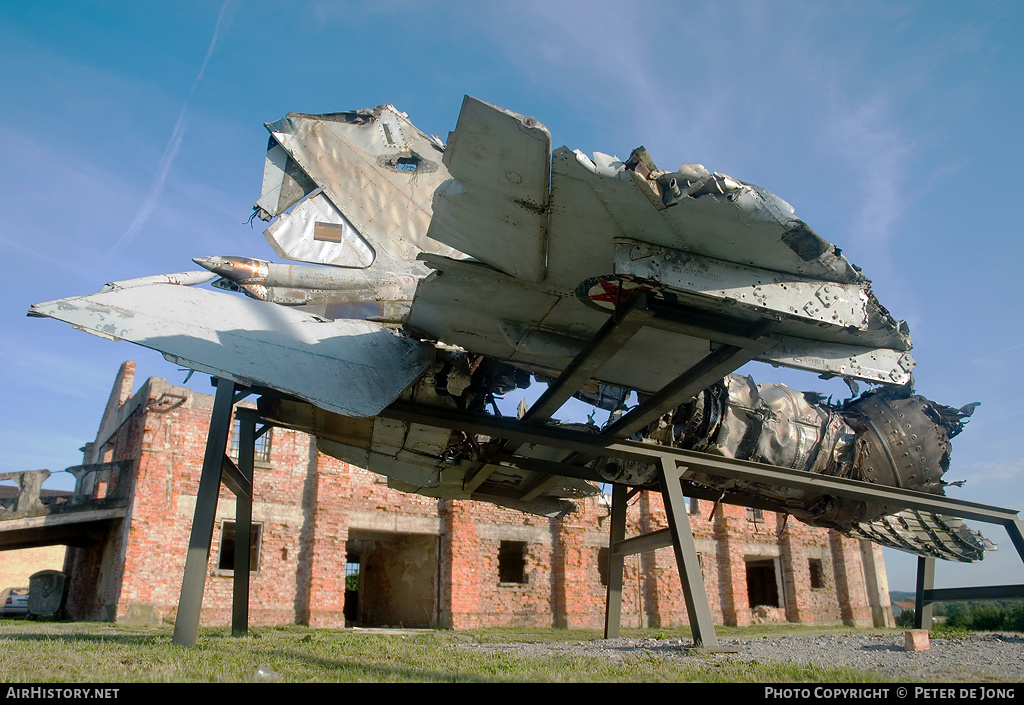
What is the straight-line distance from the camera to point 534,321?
588cm

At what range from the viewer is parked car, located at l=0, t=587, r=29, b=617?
65.8 ft

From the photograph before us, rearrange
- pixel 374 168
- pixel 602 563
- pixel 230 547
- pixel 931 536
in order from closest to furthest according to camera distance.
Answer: pixel 374 168, pixel 931 536, pixel 230 547, pixel 602 563

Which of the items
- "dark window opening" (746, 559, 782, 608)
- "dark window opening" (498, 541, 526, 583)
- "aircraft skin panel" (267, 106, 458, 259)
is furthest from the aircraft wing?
"dark window opening" (746, 559, 782, 608)

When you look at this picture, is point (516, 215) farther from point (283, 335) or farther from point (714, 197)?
point (283, 335)

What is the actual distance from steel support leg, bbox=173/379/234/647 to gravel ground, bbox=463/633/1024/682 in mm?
2838

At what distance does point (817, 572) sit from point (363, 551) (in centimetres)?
1651

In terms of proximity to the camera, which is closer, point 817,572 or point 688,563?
point 688,563

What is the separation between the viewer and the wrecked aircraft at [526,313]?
4.30m

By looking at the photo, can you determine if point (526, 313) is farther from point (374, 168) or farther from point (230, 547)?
point (230, 547)

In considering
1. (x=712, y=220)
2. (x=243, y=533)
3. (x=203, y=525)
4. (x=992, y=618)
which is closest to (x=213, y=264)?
(x=203, y=525)

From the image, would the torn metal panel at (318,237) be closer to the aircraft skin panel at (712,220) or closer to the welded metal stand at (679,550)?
the aircraft skin panel at (712,220)

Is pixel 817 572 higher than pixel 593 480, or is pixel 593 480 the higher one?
pixel 593 480

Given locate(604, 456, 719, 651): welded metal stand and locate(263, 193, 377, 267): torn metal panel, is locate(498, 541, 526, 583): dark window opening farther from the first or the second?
locate(263, 193, 377, 267): torn metal panel

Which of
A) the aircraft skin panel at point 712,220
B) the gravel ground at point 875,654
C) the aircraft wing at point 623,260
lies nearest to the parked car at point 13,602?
the gravel ground at point 875,654
